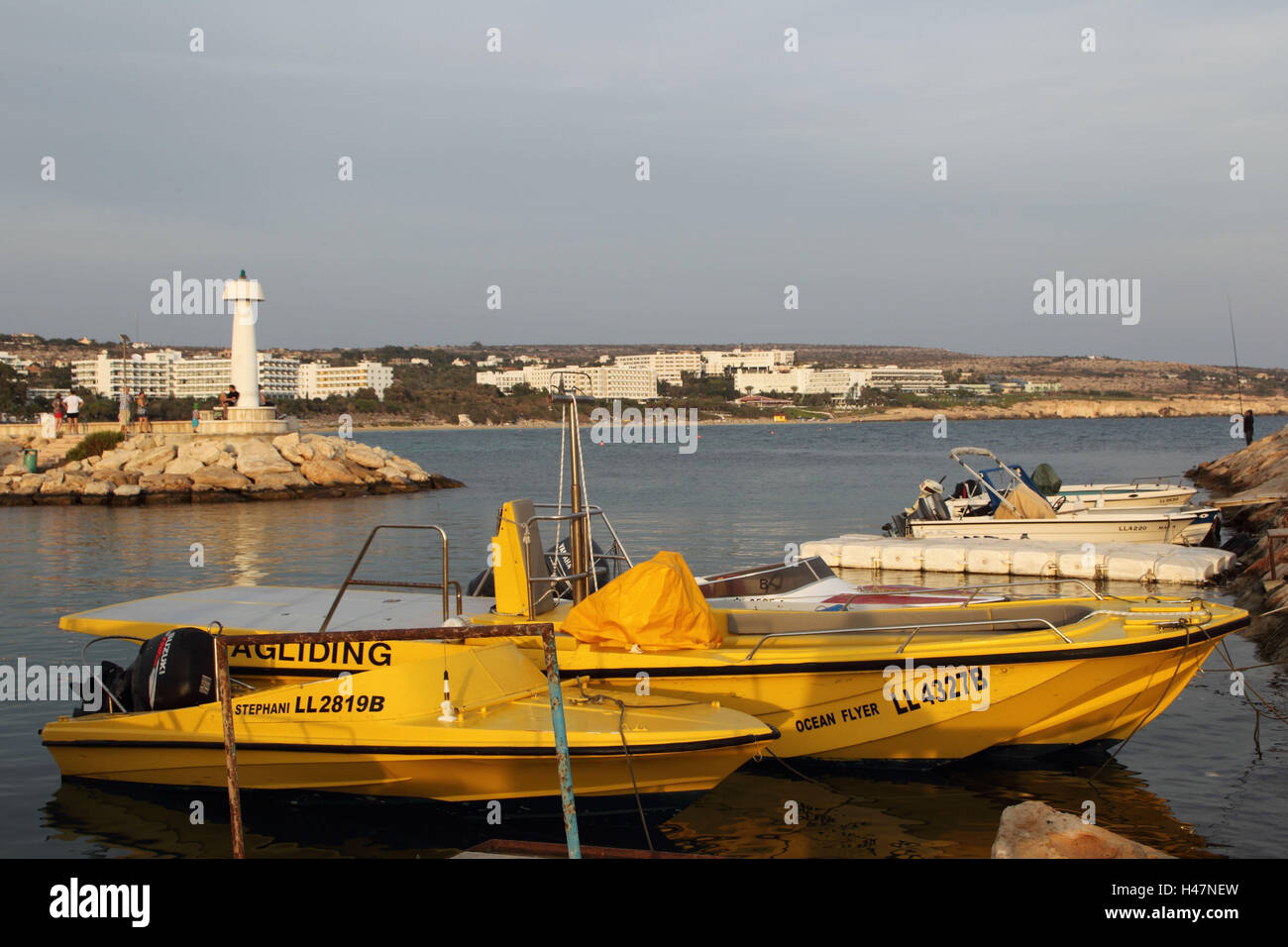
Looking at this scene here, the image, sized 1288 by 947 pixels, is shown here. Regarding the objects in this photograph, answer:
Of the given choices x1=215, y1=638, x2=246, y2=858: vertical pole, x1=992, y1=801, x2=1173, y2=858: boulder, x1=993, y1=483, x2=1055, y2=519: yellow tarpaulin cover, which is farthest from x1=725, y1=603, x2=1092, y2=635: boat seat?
x1=993, y1=483, x2=1055, y2=519: yellow tarpaulin cover

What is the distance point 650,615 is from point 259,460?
129 ft

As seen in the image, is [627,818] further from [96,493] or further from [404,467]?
[404,467]

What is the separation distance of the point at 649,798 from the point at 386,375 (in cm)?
16018

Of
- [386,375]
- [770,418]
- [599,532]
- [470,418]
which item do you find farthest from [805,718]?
[386,375]

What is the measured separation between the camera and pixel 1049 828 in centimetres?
639

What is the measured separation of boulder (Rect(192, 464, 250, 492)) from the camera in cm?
4338

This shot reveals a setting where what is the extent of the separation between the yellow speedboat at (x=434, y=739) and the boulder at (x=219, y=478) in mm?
36324

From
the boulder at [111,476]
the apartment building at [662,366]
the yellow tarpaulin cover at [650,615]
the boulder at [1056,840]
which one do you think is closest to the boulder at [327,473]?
A: the boulder at [111,476]

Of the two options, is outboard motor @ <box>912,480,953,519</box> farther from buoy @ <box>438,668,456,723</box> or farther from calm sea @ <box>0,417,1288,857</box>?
buoy @ <box>438,668,456,723</box>

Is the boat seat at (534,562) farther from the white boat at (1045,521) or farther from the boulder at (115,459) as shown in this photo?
the boulder at (115,459)

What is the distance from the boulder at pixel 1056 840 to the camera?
20.2 feet

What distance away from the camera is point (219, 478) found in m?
43.8

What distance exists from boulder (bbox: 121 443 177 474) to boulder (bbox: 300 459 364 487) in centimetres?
533
